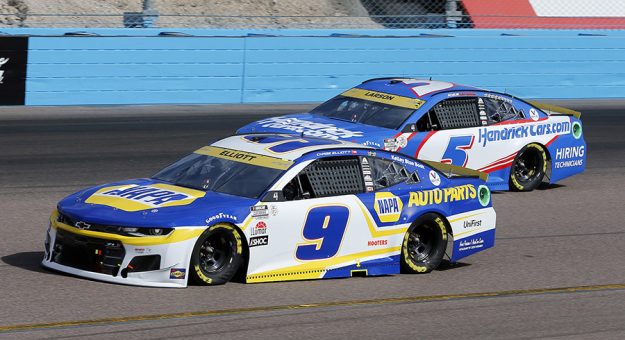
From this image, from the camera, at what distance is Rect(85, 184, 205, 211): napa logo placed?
30.2ft

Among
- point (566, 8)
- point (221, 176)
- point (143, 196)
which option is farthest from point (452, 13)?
point (143, 196)

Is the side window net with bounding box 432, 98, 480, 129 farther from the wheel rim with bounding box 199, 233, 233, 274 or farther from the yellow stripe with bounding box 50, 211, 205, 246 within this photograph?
the yellow stripe with bounding box 50, 211, 205, 246

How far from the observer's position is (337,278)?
32.9 feet

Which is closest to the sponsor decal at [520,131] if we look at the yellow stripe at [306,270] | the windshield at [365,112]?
the windshield at [365,112]

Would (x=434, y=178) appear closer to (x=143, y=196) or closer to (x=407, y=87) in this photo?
(x=143, y=196)

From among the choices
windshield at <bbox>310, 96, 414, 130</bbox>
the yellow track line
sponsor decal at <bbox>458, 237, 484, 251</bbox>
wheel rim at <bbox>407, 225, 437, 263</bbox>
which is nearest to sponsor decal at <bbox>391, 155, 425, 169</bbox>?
wheel rim at <bbox>407, 225, 437, 263</bbox>

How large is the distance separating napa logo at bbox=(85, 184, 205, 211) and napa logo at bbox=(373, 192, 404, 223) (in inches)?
64.0

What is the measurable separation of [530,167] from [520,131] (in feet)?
1.93

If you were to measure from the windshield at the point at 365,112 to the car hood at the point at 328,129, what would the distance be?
0.54ft

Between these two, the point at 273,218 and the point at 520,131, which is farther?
the point at 520,131

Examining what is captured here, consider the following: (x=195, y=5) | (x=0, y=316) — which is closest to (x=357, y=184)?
(x=0, y=316)

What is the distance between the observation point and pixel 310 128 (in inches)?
551

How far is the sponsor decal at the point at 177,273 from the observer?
891 centimetres

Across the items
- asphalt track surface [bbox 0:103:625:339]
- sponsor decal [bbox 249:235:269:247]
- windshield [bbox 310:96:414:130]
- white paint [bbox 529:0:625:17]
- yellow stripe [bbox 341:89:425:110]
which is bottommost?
asphalt track surface [bbox 0:103:625:339]
